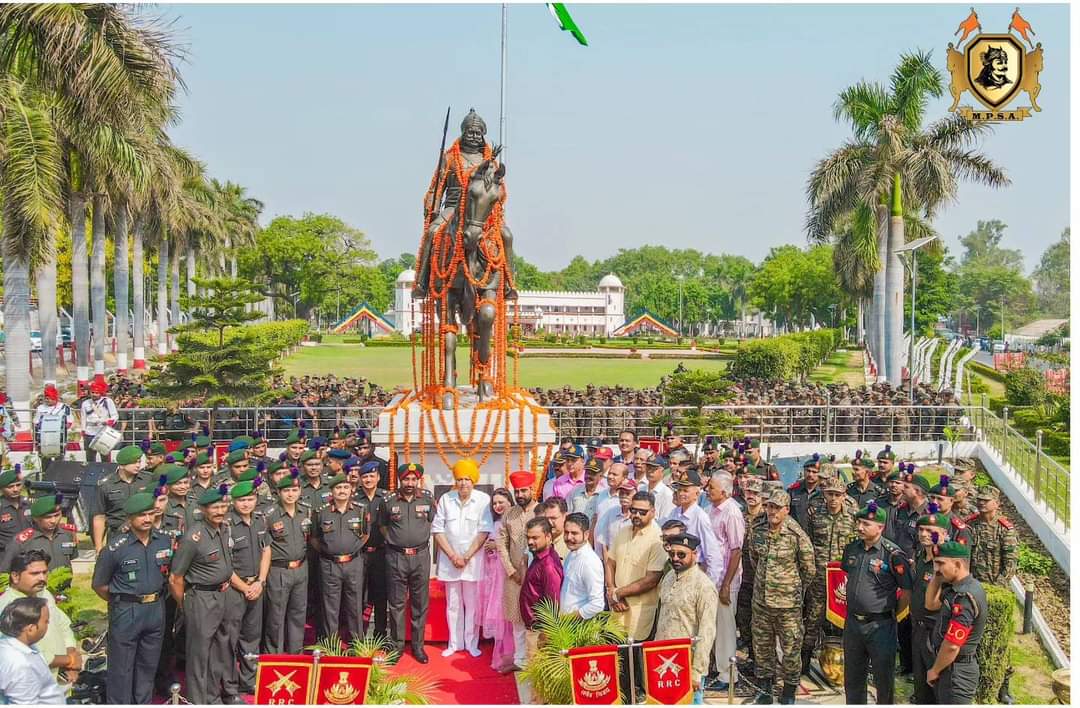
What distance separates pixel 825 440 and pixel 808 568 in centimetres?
1039

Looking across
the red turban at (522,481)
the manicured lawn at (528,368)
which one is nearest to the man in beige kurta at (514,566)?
the red turban at (522,481)

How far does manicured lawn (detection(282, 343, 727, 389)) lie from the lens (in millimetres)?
30031

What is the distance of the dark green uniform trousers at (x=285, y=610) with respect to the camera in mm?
5703

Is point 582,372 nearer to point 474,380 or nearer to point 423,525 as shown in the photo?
point 474,380

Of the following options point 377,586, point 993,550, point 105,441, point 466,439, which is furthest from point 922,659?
point 105,441

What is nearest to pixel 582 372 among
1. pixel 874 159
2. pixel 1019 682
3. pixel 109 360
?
pixel 874 159

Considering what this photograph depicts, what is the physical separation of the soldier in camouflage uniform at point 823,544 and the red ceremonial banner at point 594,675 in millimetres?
1933

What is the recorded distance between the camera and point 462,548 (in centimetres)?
630

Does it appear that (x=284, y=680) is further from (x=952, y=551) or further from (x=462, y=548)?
(x=952, y=551)

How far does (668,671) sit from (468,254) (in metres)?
4.51

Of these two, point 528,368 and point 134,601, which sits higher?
point 528,368

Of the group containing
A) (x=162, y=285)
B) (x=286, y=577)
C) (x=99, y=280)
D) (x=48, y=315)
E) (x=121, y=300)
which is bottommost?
(x=286, y=577)

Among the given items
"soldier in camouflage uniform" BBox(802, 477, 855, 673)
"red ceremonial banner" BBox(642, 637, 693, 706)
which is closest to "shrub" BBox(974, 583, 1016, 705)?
"soldier in camouflage uniform" BBox(802, 477, 855, 673)

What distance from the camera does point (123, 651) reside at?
509 cm
